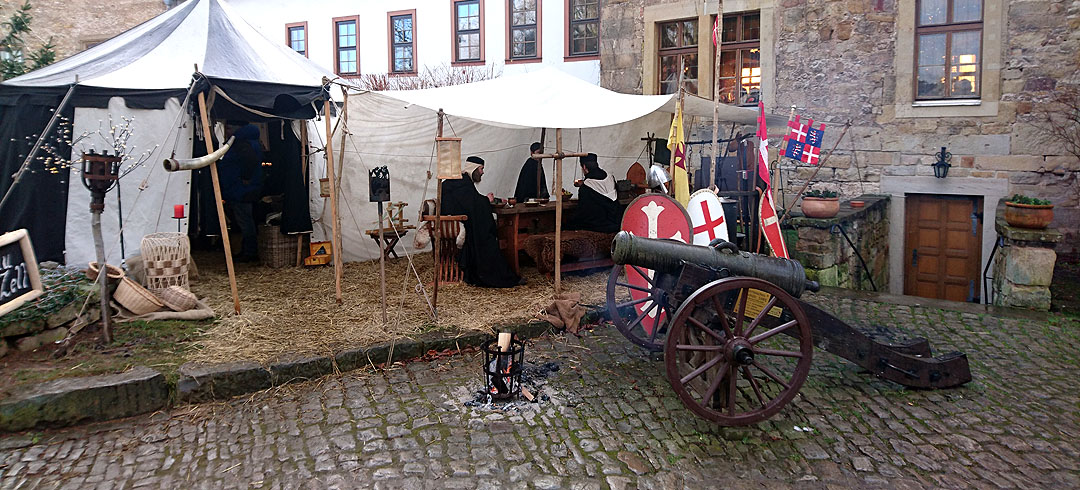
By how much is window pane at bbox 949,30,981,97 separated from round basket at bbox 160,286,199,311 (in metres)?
9.65

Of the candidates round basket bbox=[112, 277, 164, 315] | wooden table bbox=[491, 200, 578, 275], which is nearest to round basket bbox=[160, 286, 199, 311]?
round basket bbox=[112, 277, 164, 315]

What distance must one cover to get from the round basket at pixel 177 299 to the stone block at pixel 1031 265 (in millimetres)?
7617

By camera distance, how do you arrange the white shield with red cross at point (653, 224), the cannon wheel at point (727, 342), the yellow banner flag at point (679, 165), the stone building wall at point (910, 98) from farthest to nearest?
the stone building wall at point (910, 98), the yellow banner flag at point (679, 165), the white shield with red cross at point (653, 224), the cannon wheel at point (727, 342)

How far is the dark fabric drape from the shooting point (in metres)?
6.39

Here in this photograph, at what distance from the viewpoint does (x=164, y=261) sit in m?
6.14

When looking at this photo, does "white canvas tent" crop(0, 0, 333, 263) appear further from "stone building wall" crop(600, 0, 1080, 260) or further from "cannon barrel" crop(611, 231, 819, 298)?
"stone building wall" crop(600, 0, 1080, 260)

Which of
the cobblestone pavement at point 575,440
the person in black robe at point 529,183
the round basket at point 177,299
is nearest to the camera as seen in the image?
the cobblestone pavement at point 575,440

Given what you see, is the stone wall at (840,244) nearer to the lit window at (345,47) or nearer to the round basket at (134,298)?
the round basket at (134,298)

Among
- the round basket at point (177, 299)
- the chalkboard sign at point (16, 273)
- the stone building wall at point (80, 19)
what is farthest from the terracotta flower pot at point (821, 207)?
the stone building wall at point (80, 19)

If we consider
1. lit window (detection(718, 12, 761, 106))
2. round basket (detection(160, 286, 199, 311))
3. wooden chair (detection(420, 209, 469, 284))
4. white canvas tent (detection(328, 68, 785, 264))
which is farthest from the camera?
lit window (detection(718, 12, 761, 106))

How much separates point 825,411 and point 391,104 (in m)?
5.86

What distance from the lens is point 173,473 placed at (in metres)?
3.41

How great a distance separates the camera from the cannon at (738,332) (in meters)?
3.73

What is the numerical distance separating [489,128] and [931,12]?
247 inches
